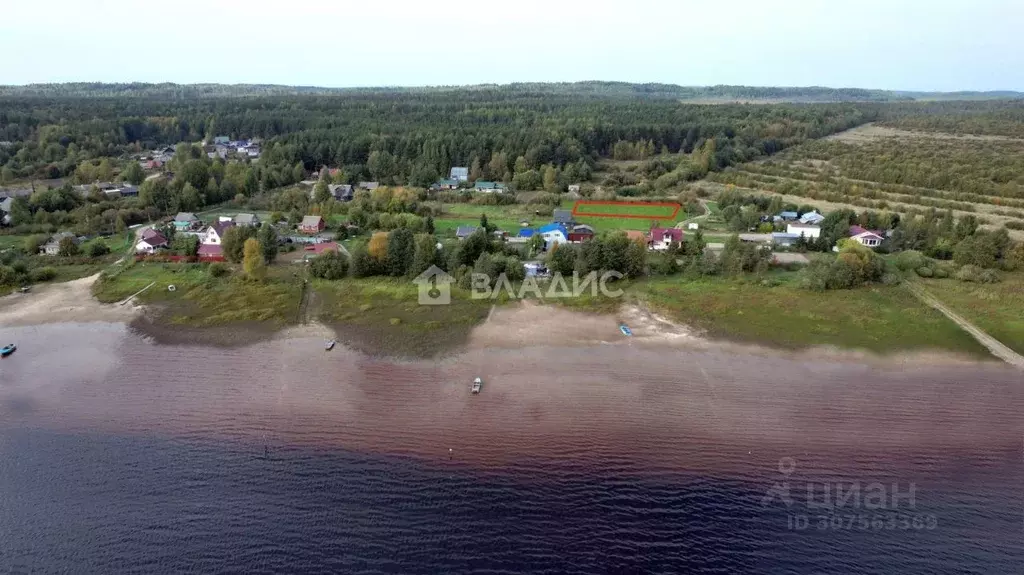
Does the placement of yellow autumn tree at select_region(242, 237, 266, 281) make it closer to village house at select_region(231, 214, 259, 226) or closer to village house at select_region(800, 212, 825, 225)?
village house at select_region(231, 214, 259, 226)

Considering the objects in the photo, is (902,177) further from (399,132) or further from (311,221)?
(399,132)

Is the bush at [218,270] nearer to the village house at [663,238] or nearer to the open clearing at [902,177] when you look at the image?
the village house at [663,238]

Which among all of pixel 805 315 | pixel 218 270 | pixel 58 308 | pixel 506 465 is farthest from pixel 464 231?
pixel 506 465

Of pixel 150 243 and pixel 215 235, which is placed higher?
pixel 215 235

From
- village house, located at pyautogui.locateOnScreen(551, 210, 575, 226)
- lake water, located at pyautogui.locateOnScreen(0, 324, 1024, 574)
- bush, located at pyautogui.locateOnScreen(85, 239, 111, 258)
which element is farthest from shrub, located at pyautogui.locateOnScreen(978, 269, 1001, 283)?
bush, located at pyautogui.locateOnScreen(85, 239, 111, 258)

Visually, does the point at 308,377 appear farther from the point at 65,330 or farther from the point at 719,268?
the point at 719,268

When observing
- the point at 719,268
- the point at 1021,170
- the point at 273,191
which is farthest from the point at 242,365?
the point at 1021,170

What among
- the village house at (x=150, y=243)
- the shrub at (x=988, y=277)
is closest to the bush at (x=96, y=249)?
the village house at (x=150, y=243)
